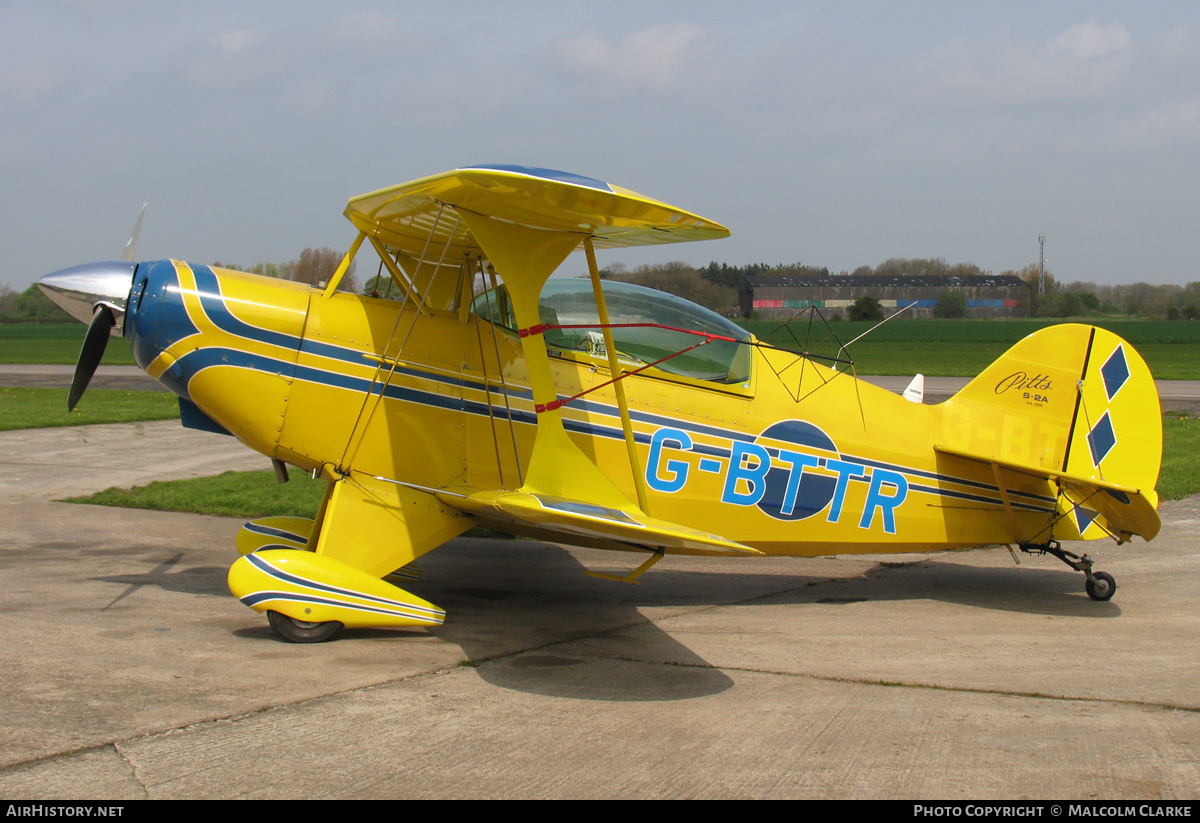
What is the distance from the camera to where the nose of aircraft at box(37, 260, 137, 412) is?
6.19 metres

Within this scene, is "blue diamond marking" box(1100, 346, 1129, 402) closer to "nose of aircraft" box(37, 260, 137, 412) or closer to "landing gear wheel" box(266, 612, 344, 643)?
"landing gear wheel" box(266, 612, 344, 643)

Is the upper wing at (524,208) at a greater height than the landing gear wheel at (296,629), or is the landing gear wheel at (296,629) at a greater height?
the upper wing at (524,208)

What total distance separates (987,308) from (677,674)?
8759 cm

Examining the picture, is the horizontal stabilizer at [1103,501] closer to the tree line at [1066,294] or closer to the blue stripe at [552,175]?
the blue stripe at [552,175]

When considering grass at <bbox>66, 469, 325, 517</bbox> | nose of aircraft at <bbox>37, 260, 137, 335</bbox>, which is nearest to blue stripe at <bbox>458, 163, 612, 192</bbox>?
nose of aircraft at <bbox>37, 260, 137, 335</bbox>

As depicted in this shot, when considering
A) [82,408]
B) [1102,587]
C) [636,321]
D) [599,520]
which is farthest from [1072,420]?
[82,408]

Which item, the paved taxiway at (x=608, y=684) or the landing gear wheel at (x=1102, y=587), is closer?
the paved taxiway at (x=608, y=684)

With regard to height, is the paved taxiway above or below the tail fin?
below

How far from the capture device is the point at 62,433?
1512 centimetres

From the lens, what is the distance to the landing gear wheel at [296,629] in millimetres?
5664

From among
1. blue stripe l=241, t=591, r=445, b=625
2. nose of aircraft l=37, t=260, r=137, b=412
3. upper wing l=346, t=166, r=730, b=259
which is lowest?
blue stripe l=241, t=591, r=445, b=625

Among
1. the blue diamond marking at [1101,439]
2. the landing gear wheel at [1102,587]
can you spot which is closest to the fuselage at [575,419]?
the blue diamond marking at [1101,439]

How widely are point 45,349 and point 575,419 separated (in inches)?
1909

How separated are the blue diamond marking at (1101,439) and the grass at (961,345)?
53.0 feet
